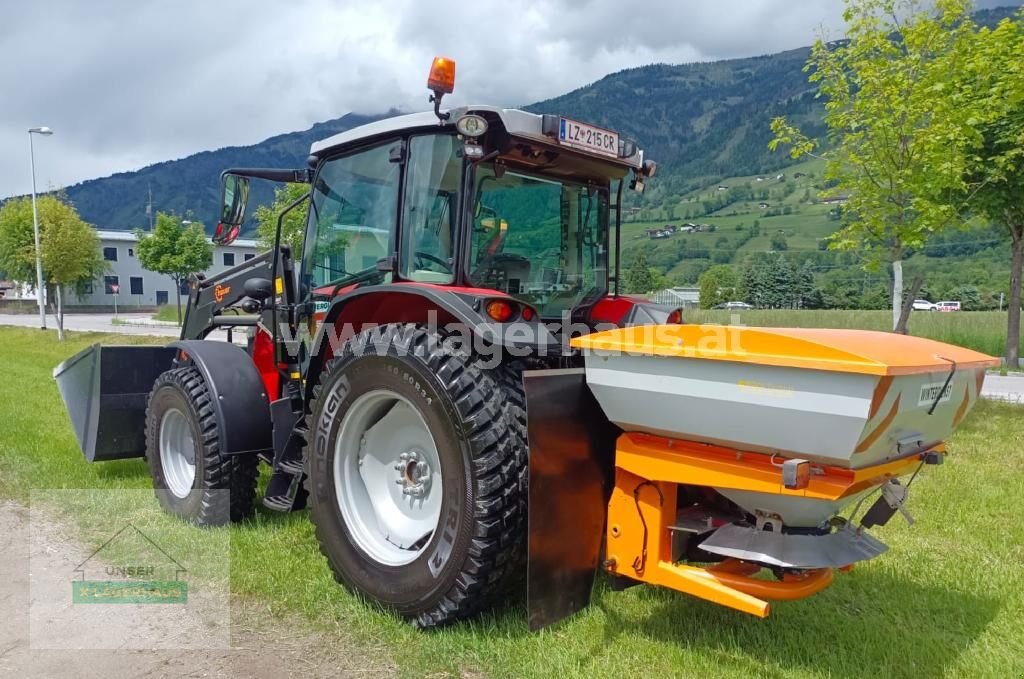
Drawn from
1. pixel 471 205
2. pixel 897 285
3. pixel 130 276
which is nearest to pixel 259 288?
pixel 471 205

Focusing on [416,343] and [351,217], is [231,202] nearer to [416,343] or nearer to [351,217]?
[351,217]

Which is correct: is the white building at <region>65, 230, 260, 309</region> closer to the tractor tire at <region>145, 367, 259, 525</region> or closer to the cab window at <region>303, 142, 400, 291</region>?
the tractor tire at <region>145, 367, 259, 525</region>

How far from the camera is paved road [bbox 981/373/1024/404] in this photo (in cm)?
1059

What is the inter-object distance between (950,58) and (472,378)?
792cm

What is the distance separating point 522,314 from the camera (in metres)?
3.64

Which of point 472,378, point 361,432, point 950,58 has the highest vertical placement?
point 950,58

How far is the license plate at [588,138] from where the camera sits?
12.5ft

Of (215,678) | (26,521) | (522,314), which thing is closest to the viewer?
(215,678)

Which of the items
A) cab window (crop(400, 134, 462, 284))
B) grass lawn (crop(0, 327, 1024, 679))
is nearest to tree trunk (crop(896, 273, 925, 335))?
grass lawn (crop(0, 327, 1024, 679))

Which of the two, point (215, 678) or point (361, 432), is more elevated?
point (361, 432)

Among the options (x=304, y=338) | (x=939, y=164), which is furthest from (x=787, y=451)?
(x=939, y=164)

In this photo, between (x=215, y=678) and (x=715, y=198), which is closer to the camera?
(x=215, y=678)

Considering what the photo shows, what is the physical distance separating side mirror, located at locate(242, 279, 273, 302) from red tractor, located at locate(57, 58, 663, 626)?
0.04 feet

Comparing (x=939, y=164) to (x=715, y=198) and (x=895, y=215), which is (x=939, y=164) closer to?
(x=895, y=215)
